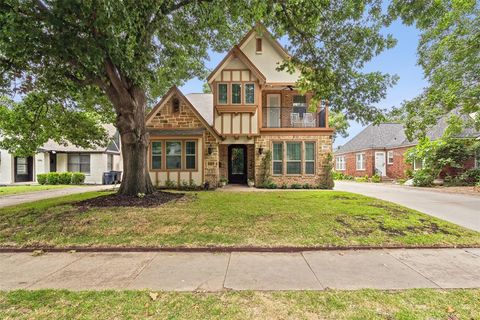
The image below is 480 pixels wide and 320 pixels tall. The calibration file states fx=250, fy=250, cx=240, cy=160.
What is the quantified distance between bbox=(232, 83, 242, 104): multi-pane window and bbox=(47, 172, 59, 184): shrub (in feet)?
56.2

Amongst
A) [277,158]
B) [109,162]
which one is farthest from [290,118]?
[109,162]

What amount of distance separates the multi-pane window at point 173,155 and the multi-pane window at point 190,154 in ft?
1.41

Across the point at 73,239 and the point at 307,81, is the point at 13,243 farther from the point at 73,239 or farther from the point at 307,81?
the point at 307,81

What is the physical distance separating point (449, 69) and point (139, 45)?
57.9ft

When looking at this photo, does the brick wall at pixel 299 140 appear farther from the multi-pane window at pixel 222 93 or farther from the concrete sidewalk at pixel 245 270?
the concrete sidewalk at pixel 245 270

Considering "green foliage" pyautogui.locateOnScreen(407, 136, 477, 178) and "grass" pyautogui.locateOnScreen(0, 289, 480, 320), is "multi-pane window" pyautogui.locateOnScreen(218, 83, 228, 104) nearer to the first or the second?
"grass" pyautogui.locateOnScreen(0, 289, 480, 320)

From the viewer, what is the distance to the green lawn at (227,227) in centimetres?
549

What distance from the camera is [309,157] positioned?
620 inches

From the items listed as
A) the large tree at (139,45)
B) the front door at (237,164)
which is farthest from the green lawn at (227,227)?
the front door at (237,164)

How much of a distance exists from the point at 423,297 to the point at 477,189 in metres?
15.6

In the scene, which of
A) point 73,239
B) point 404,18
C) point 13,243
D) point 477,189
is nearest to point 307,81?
point 404,18

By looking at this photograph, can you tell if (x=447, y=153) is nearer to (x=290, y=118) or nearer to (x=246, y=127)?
(x=290, y=118)

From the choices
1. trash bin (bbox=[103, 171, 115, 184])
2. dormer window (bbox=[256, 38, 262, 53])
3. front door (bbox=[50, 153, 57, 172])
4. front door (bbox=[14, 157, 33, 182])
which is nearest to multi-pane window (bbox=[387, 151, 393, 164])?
dormer window (bbox=[256, 38, 262, 53])

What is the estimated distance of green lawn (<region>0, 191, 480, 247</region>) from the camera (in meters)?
5.49
